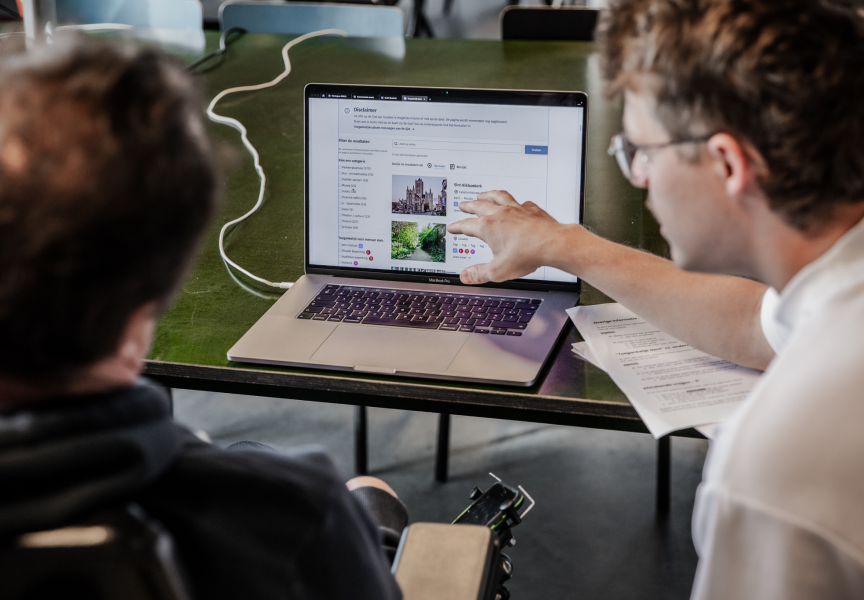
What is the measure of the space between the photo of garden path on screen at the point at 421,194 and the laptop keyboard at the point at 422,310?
0.13m

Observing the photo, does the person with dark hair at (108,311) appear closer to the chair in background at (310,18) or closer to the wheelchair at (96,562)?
the wheelchair at (96,562)

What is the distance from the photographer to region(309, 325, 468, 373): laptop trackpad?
109 centimetres

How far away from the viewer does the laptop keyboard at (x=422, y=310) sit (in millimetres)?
1187

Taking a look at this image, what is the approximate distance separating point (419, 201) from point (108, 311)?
83 centimetres

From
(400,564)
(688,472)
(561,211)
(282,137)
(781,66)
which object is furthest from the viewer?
(688,472)

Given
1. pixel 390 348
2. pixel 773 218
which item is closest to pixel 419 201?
pixel 390 348

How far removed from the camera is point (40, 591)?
48cm

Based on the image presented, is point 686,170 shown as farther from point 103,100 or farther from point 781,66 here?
point 103,100

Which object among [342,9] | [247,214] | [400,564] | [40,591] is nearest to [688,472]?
[247,214]

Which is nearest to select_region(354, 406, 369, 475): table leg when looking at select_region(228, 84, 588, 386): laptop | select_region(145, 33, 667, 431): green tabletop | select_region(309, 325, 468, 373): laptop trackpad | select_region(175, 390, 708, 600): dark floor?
select_region(175, 390, 708, 600): dark floor

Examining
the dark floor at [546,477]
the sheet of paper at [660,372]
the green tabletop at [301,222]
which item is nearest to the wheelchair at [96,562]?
the green tabletop at [301,222]

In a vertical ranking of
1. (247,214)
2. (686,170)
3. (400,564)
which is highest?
(686,170)

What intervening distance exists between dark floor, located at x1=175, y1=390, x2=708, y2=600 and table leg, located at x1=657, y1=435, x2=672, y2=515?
31mm

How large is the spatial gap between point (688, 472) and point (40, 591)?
6.21 ft
